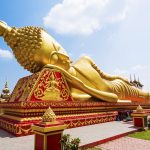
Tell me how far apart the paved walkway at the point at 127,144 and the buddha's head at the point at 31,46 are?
5.47m

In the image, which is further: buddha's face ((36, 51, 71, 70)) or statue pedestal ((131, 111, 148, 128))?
buddha's face ((36, 51, 71, 70))

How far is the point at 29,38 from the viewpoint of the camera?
10.5 m

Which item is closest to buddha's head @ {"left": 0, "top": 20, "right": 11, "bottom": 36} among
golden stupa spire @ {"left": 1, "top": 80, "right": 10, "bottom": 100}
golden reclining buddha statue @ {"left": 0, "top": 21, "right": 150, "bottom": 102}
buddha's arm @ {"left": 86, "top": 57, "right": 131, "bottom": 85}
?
golden reclining buddha statue @ {"left": 0, "top": 21, "right": 150, "bottom": 102}

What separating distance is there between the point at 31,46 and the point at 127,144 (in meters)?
6.65

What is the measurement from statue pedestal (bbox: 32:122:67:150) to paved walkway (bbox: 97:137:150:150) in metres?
2.00

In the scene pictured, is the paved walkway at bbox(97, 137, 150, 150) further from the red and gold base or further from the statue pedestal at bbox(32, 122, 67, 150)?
the red and gold base

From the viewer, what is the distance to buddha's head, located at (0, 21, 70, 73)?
10.5 meters

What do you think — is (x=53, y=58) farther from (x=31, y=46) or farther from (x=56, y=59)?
(x=31, y=46)

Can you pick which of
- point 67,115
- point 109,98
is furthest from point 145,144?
point 109,98

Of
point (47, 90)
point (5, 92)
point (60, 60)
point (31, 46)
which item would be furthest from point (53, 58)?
point (5, 92)

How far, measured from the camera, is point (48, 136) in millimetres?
4762

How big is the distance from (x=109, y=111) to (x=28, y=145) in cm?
816

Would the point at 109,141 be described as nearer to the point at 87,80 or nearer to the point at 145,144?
the point at 145,144

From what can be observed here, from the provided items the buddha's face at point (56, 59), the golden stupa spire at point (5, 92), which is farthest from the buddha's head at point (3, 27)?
the golden stupa spire at point (5, 92)
